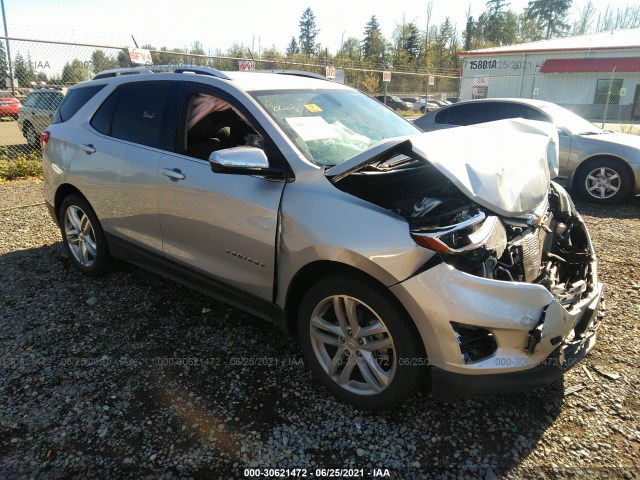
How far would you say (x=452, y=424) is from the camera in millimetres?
2480

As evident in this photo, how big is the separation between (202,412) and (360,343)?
96cm

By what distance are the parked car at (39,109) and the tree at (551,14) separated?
7471 centimetres

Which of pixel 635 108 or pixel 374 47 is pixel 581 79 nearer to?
pixel 635 108

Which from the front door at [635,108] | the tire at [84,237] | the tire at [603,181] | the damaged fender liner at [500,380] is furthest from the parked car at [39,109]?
the front door at [635,108]

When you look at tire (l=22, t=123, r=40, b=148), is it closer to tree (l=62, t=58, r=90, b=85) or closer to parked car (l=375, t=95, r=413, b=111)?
tree (l=62, t=58, r=90, b=85)

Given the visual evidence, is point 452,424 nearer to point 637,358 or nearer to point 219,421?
point 219,421

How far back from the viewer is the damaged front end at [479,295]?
2.10m

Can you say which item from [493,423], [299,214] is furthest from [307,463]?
[299,214]

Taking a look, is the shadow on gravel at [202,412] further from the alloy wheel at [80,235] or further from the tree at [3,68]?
the tree at [3,68]

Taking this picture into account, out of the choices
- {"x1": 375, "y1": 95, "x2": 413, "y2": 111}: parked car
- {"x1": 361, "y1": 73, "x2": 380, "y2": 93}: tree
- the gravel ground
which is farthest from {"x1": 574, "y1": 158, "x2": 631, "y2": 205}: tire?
{"x1": 361, "y1": 73, "x2": 380, "y2": 93}: tree

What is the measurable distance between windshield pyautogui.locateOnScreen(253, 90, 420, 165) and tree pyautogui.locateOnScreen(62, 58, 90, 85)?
8.98m

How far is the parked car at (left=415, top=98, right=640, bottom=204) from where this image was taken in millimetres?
6934

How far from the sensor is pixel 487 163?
233cm

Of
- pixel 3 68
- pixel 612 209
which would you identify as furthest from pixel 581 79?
pixel 3 68
